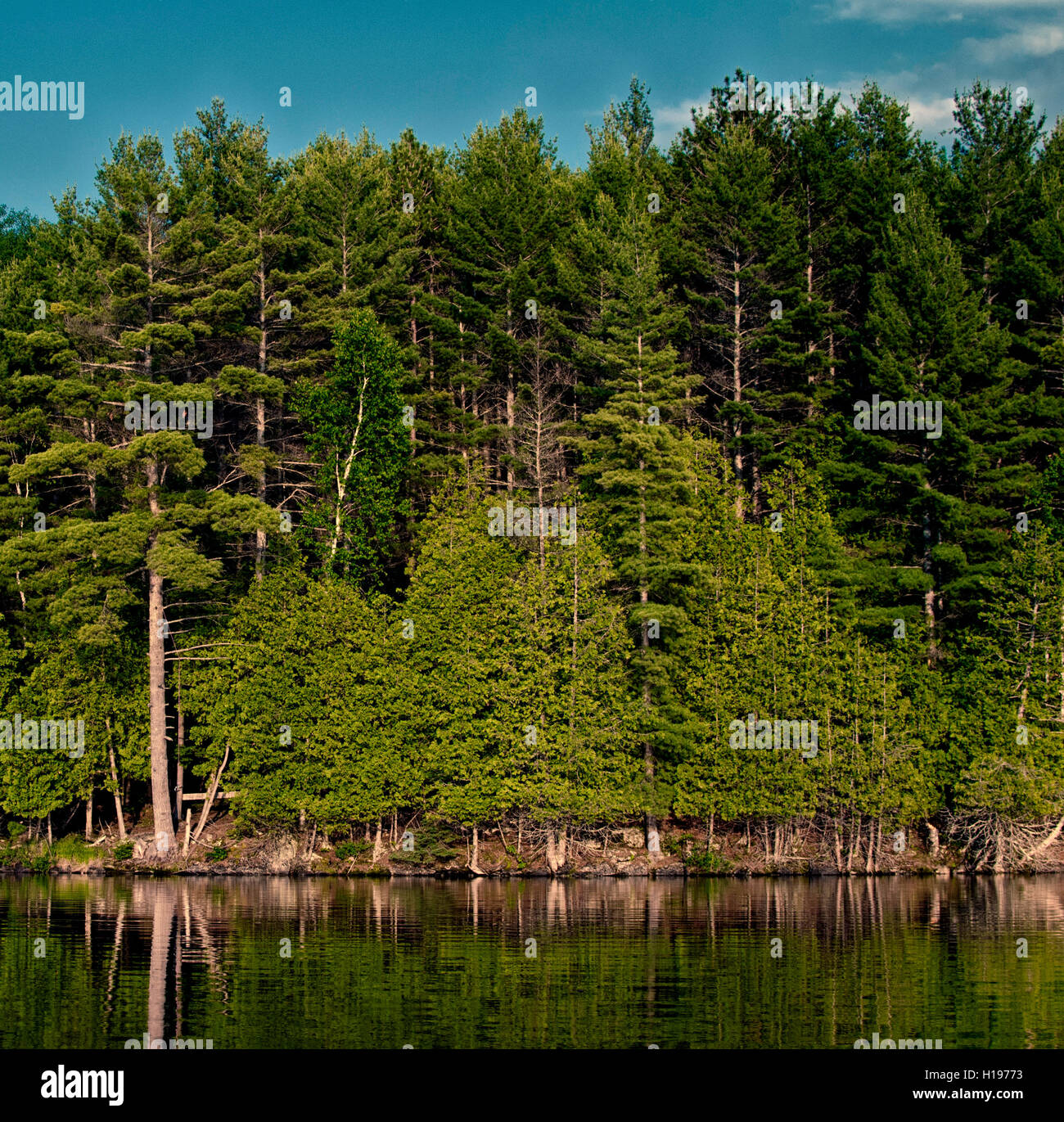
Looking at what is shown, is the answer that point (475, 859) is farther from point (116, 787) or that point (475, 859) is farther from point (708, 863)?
point (116, 787)

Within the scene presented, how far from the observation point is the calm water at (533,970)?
18641 mm

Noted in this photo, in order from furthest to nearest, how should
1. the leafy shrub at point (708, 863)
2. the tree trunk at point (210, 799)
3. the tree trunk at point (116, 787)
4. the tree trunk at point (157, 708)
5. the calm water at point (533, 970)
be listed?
the tree trunk at point (116, 787) → the tree trunk at point (210, 799) → the tree trunk at point (157, 708) → the leafy shrub at point (708, 863) → the calm water at point (533, 970)

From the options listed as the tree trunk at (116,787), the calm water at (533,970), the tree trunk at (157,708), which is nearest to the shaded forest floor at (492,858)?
the tree trunk at (116,787)

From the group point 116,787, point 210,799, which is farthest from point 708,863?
point 116,787

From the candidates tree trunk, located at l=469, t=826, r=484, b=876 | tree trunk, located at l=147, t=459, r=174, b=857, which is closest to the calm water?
tree trunk, located at l=469, t=826, r=484, b=876

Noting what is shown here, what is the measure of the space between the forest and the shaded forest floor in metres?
0.57

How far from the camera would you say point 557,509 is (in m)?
50.8

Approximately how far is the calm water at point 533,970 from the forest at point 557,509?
30.3 ft

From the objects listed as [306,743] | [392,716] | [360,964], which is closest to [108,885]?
[306,743]

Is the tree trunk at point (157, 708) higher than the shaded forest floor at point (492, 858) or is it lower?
higher

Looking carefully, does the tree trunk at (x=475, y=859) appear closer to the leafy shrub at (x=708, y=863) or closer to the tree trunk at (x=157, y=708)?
the leafy shrub at (x=708, y=863)

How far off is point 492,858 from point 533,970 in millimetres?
24600
